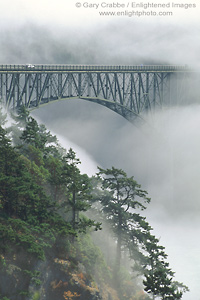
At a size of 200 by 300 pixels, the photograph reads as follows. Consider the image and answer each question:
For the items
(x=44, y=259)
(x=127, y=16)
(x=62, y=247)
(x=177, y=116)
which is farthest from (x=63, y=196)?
(x=127, y=16)

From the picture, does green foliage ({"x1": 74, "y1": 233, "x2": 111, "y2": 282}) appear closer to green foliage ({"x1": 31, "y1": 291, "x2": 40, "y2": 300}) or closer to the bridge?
green foliage ({"x1": 31, "y1": 291, "x2": 40, "y2": 300})

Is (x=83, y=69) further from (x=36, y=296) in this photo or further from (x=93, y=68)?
(x=36, y=296)

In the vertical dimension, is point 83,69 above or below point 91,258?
above

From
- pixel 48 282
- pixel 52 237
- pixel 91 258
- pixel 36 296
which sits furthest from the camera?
pixel 91 258

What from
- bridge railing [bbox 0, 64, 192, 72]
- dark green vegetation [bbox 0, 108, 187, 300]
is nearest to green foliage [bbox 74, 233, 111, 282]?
dark green vegetation [bbox 0, 108, 187, 300]

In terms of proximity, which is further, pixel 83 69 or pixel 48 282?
pixel 83 69

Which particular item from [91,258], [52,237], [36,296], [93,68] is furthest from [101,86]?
[36,296]

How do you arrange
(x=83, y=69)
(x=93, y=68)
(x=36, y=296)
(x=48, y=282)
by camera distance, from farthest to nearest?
(x=93, y=68)
(x=83, y=69)
(x=48, y=282)
(x=36, y=296)

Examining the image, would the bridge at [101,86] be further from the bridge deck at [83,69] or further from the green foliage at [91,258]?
the green foliage at [91,258]

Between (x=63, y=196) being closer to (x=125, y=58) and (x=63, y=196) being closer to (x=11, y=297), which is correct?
(x=11, y=297)
